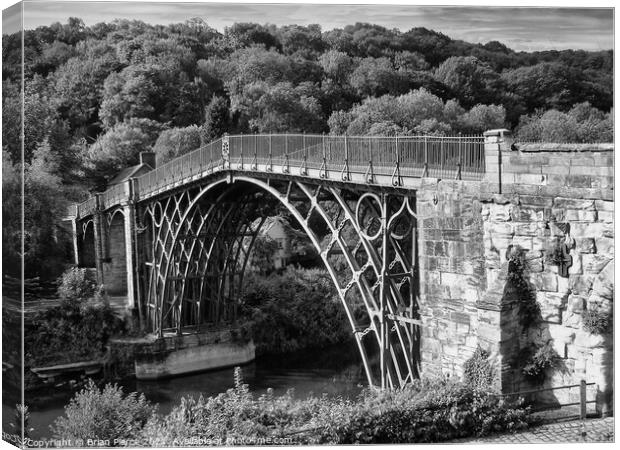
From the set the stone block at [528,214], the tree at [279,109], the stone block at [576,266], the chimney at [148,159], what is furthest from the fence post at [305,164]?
the chimney at [148,159]

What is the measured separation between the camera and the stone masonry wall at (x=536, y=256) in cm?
1484

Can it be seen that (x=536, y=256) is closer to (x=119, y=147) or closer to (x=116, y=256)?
(x=119, y=147)

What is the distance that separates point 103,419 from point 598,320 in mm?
8698

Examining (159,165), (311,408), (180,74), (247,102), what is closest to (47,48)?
(180,74)

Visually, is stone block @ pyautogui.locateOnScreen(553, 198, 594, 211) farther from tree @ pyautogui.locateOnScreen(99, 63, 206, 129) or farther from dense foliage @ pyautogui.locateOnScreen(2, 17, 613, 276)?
tree @ pyautogui.locateOnScreen(99, 63, 206, 129)

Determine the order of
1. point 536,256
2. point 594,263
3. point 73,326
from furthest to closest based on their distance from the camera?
point 73,326 < point 536,256 < point 594,263

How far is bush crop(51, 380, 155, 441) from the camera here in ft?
54.1

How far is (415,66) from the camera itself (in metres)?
21.4

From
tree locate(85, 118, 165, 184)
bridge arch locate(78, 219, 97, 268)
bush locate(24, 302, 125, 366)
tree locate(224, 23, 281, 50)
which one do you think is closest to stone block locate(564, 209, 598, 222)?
tree locate(224, 23, 281, 50)

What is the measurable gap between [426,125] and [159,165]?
17.1 m

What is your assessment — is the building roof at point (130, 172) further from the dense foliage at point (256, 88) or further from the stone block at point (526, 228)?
the stone block at point (526, 228)

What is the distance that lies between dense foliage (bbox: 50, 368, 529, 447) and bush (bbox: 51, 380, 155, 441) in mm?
18

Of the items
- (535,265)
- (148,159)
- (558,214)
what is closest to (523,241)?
(535,265)

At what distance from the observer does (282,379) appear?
36.0 m
